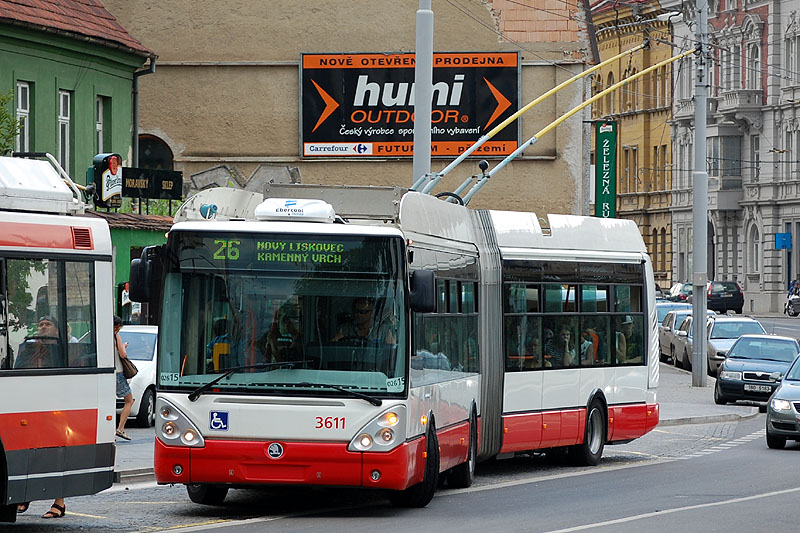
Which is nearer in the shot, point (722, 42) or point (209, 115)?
point (209, 115)

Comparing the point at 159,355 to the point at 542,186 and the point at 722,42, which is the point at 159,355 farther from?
the point at 722,42

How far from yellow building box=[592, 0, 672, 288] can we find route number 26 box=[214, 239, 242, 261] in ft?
252

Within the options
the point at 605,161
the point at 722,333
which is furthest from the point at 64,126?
the point at 722,333

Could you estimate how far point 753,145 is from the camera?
8512cm

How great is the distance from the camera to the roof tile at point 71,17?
3059 cm

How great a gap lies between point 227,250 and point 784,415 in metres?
11.0

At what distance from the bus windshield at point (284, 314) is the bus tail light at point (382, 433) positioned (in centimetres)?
20

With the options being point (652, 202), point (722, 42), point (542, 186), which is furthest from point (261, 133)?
point (652, 202)

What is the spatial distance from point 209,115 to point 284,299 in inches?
1235

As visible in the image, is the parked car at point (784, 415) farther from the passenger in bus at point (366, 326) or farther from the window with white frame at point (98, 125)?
the window with white frame at point (98, 125)

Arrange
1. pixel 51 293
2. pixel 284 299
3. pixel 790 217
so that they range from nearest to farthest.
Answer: pixel 51 293 < pixel 284 299 < pixel 790 217

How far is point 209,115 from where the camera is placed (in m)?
44.6

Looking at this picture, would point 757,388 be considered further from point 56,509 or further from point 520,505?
point 56,509

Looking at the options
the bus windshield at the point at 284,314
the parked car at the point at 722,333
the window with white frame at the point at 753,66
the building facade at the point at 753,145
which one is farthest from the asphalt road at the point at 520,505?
the window with white frame at the point at 753,66
